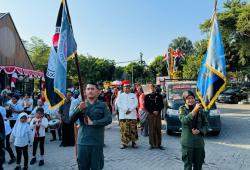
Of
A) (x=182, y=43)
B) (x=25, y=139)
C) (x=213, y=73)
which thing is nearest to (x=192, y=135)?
(x=213, y=73)

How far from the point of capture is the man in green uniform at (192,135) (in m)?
5.38

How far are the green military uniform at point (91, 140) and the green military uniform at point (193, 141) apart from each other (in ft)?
4.82

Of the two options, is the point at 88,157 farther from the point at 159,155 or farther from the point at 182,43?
the point at 182,43

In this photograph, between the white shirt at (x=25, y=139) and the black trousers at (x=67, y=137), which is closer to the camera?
the white shirt at (x=25, y=139)

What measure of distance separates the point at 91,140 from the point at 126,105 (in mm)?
4947

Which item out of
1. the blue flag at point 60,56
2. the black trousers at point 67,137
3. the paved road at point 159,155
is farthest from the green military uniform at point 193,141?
the black trousers at point 67,137

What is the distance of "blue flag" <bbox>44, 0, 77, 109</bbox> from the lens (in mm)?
5184

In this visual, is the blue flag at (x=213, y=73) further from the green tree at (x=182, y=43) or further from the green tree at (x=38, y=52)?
the green tree at (x=182, y=43)

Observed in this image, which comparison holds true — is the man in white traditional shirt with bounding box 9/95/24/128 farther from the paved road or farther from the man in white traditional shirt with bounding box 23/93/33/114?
the paved road

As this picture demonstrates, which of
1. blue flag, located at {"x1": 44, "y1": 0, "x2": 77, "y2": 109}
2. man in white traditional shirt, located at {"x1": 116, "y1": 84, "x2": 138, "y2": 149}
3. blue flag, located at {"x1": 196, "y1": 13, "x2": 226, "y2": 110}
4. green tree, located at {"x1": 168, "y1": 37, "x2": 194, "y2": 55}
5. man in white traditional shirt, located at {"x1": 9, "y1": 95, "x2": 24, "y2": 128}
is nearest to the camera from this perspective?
blue flag, located at {"x1": 44, "y1": 0, "x2": 77, "y2": 109}

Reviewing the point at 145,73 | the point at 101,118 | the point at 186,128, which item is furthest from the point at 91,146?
the point at 145,73

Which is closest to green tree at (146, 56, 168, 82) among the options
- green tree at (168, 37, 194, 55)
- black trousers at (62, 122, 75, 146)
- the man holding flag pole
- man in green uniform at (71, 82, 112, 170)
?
green tree at (168, 37, 194, 55)

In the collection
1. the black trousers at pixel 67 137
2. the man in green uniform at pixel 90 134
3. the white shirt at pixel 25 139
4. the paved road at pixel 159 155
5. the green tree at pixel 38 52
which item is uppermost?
the green tree at pixel 38 52

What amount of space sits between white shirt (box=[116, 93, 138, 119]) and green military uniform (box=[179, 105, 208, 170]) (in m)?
4.15
